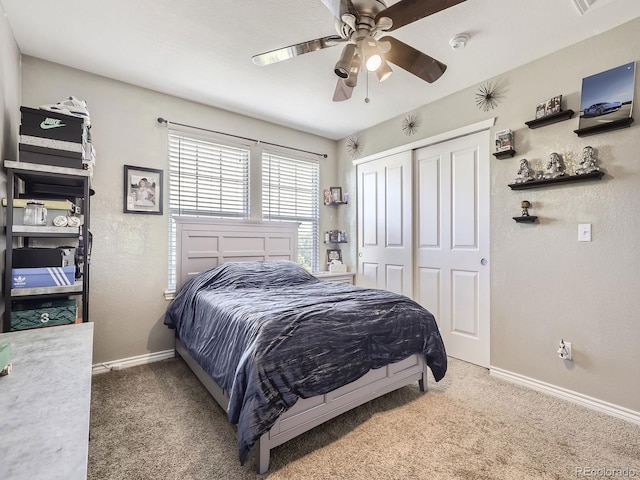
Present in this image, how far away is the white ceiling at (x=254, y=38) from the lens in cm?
192

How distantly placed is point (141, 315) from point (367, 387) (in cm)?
218

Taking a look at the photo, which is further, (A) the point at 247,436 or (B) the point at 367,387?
(B) the point at 367,387

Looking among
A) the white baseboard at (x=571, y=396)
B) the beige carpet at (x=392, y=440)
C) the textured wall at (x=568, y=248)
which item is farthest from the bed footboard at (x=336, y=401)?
the textured wall at (x=568, y=248)

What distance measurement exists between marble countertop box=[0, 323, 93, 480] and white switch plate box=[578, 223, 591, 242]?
9.52 feet

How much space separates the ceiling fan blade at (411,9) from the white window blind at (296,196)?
8.08 ft

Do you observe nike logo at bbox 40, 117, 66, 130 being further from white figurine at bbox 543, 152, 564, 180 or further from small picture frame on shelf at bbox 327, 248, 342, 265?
white figurine at bbox 543, 152, 564, 180

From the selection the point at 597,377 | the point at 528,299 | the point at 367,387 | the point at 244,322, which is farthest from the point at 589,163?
the point at 244,322

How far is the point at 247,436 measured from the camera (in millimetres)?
1420

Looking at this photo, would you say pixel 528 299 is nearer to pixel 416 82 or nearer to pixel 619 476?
pixel 619 476

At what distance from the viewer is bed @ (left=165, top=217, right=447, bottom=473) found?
5.04 ft

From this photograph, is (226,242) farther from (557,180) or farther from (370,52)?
(557,180)

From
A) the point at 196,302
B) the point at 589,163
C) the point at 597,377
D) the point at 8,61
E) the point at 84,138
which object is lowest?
the point at 597,377

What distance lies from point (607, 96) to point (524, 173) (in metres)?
0.66

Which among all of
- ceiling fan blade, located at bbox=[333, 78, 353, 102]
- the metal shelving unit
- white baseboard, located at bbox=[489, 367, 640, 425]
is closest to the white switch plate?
white baseboard, located at bbox=[489, 367, 640, 425]
